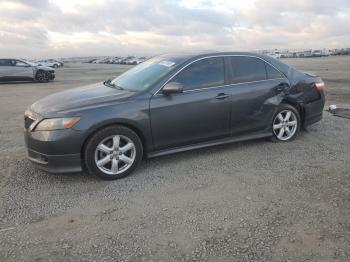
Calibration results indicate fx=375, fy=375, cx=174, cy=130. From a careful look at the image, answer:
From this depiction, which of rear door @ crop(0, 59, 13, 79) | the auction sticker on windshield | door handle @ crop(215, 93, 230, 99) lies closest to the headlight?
the auction sticker on windshield

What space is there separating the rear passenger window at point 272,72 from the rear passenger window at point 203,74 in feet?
2.88

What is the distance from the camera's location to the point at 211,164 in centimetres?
523

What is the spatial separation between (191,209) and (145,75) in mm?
2381

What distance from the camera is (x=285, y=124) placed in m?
6.20

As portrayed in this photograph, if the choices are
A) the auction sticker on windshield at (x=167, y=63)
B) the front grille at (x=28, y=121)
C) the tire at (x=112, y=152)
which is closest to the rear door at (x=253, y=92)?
the auction sticker on windshield at (x=167, y=63)

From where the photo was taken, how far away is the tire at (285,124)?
608 centimetres

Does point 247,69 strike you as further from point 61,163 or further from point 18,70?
point 18,70

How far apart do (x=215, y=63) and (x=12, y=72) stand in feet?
59.6

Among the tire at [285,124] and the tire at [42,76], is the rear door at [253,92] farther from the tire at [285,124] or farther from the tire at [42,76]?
the tire at [42,76]

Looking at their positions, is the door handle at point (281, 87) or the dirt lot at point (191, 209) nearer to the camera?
the dirt lot at point (191, 209)

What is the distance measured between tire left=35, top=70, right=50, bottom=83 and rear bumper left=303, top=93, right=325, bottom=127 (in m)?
18.0

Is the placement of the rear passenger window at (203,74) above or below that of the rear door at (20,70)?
above

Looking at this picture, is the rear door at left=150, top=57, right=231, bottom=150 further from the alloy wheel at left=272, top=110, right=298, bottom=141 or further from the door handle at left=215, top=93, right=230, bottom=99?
the alloy wheel at left=272, top=110, right=298, bottom=141

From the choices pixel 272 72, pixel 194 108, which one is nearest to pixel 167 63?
pixel 194 108
